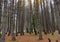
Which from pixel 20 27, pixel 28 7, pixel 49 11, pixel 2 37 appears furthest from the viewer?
pixel 28 7

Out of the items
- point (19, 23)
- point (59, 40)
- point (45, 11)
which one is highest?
point (45, 11)

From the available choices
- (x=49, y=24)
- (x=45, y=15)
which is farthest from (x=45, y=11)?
(x=49, y=24)

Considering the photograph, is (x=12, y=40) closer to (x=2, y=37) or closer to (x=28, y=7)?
(x=2, y=37)

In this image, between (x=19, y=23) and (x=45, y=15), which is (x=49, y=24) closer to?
(x=45, y=15)

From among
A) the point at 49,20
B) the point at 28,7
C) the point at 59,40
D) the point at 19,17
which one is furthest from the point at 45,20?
the point at 59,40

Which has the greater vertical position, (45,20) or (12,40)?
(45,20)

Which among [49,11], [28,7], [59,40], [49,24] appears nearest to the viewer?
[59,40]

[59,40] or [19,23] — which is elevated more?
[19,23]

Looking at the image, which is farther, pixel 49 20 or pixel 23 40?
pixel 49 20

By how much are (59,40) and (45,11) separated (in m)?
10.4

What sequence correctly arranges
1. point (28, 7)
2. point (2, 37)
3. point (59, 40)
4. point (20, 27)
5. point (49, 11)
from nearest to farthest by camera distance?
point (2, 37) → point (59, 40) → point (20, 27) → point (49, 11) → point (28, 7)

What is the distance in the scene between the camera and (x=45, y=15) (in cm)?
2119

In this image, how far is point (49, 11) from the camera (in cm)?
2336

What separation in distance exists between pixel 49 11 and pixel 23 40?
12.3 meters
